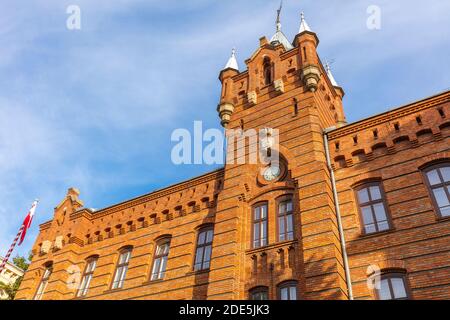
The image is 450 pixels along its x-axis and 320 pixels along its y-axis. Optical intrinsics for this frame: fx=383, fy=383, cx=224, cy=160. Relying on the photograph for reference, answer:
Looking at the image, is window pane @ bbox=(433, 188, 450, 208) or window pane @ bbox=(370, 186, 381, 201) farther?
window pane @ bbox=(370, 186, 381, 201)

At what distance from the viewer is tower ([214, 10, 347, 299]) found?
12180 millimetres

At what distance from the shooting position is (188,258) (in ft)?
51.8

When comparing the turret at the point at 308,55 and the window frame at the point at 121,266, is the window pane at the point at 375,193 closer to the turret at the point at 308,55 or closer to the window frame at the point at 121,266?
the turret at the point at 308,55

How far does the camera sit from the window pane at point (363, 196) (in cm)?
1341

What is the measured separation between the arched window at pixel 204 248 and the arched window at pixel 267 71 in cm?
794

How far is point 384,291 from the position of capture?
438 inches

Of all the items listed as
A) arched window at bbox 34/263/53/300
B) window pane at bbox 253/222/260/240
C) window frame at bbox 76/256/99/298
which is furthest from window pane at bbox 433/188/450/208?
arched window at bbox 34/263/53/300

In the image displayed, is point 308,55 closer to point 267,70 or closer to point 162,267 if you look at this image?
point 267,70

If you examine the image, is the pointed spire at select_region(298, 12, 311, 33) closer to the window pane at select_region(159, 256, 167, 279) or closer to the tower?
the tower

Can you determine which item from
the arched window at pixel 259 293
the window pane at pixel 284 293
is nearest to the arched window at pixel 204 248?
the arched window at pixel 259 293

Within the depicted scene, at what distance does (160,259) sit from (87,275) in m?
4.34

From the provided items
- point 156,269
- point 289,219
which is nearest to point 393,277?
point 289,219

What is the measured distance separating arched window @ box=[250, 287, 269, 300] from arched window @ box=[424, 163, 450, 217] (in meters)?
5.92
